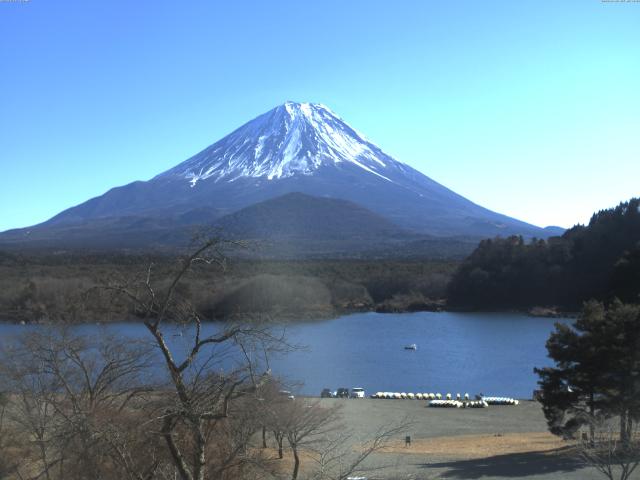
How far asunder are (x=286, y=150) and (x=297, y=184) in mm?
10481

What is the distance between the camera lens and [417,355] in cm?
2792

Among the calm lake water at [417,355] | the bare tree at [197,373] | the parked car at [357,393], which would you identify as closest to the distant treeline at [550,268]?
the calm lake water at [417,355]

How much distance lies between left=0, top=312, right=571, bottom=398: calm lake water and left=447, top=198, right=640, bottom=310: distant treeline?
5.94 metres

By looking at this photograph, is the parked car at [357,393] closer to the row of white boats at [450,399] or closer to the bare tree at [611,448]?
the row of white boats at [450,399]

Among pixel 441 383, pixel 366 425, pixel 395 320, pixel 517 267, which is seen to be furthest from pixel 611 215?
pixel 366 425

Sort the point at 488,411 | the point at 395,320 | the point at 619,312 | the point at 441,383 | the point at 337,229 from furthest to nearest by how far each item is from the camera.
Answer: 1. the point at 337,229
2. the point at 395,320
3. the point at 441,383
4. the point at 488,411
5. the point at 619,312

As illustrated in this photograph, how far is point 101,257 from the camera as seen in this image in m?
45.6

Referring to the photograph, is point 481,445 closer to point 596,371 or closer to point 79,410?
Answer: point 596,371

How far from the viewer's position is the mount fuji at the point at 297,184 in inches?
3465

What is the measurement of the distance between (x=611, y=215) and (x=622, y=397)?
39.8m

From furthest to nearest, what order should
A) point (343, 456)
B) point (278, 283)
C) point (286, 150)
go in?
point (286, 150)
point (278, 283)
point (343, 456)

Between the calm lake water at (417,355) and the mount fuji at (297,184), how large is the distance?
1762 inches

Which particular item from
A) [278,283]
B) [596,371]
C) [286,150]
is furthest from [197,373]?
[286,150]

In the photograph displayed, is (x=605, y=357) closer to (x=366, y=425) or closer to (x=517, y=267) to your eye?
(x=366, y=425)
